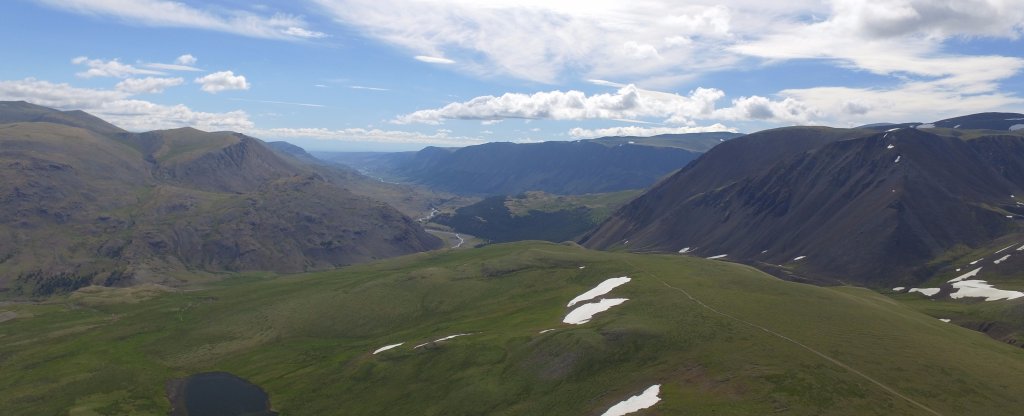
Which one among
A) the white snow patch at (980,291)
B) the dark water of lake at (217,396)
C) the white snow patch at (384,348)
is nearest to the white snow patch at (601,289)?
the white snow patch at (384,348)

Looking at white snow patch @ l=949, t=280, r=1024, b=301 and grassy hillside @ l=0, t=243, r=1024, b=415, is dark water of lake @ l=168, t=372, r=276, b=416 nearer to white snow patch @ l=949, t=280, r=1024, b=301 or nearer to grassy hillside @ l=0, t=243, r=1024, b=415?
grassy hillside @ l=0, t=243, r=1024, b=415

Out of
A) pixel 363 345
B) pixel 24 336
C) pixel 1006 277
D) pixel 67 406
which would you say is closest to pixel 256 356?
pixel 363 345

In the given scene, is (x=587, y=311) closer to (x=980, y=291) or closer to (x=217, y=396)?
(x=217, y=396)

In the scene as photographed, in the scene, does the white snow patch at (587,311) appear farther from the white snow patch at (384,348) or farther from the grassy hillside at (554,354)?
the white snow patch at (384,348)

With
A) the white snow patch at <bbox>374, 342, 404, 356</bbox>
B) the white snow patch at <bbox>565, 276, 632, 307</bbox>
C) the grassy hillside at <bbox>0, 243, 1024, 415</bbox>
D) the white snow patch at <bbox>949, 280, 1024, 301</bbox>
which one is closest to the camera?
the grassy hillside at <bbox>0, 243, 1024, 415</bbox>

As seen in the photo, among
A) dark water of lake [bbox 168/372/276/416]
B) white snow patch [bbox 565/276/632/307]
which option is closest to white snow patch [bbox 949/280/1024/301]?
white snow patch [bbox 565/276/632/307]

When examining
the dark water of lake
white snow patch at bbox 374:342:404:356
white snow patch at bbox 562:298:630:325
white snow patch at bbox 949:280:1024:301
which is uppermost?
white snow patch at bbox 562:298:630:325
